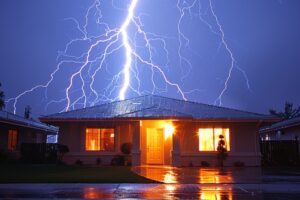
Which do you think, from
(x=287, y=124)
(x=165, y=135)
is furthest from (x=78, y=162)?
(x=287, y=124)

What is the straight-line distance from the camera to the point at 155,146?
2256cm

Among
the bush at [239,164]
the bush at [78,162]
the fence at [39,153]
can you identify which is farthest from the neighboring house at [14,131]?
the bush at [239,164]

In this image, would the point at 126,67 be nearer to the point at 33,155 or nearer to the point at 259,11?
the point at 33,155

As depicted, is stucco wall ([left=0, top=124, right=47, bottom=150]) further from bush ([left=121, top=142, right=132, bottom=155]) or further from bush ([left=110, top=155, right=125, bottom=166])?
bush ([left=121, top=142, right=132, bottom=155])

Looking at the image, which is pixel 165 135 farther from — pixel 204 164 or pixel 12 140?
pixel 12 140

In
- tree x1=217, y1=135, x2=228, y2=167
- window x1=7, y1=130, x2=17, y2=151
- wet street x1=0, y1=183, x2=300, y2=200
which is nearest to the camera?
wet street x1=0, y1=183, x2=300, y2=200

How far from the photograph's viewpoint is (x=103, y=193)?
10445mm

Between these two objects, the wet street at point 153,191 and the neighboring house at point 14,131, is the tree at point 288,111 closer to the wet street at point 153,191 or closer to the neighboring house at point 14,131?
the neighboring house at point 14,131

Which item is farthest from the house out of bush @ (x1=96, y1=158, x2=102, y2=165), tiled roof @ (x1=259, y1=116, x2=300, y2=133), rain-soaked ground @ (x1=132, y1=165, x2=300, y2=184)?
bush @ (x1=96, y1=158, x2=102, y2=165)

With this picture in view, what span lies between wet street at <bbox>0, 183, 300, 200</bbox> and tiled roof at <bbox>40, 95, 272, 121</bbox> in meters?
9.14

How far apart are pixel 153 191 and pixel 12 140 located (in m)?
20.1

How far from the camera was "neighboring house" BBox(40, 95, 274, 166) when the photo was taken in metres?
21.8

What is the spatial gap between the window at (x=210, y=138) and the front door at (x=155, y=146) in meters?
2.02

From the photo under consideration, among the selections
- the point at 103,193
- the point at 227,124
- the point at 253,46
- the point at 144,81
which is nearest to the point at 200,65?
the point at 144,81
